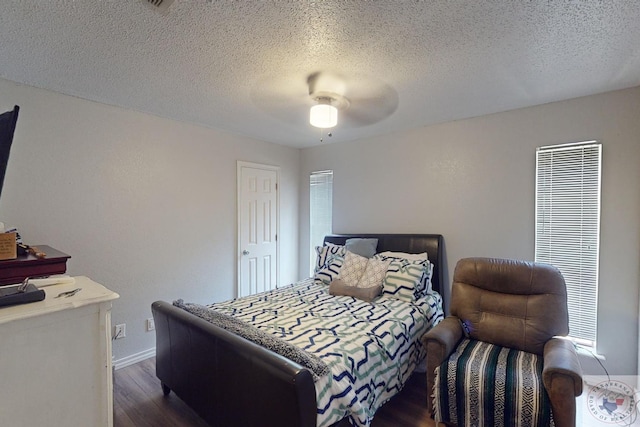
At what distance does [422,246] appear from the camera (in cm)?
324

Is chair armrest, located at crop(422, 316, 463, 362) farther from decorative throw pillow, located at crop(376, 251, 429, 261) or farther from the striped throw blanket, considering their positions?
decorative throw pillow, located at crop(376, 251, 429, 261)

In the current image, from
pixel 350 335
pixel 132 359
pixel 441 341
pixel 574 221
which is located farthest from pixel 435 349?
pixel 132 359

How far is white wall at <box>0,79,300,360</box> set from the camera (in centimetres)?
233

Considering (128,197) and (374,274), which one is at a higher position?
(128,197)

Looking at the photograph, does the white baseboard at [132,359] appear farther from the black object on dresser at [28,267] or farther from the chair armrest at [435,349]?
the chair armrest at [435,349]

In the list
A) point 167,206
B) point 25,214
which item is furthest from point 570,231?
point 25,214

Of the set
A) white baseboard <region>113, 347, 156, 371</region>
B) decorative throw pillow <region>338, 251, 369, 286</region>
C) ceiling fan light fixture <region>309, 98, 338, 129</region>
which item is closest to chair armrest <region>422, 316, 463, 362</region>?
decorative throw pillow <region>338, 251, 369, 286</region>

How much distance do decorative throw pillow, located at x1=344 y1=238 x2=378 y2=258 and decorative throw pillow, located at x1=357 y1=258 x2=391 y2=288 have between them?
0.41m

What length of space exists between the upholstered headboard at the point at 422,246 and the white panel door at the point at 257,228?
147 cm

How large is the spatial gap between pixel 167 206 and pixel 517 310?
327 cm

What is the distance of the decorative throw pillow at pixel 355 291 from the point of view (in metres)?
2.71

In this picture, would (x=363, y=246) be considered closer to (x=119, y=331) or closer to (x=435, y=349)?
(x=435, y=349)

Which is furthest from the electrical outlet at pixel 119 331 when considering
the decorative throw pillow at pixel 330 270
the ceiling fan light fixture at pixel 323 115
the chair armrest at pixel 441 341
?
the chair armrest at pixel 441 341

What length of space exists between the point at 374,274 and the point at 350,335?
38.9 inches
